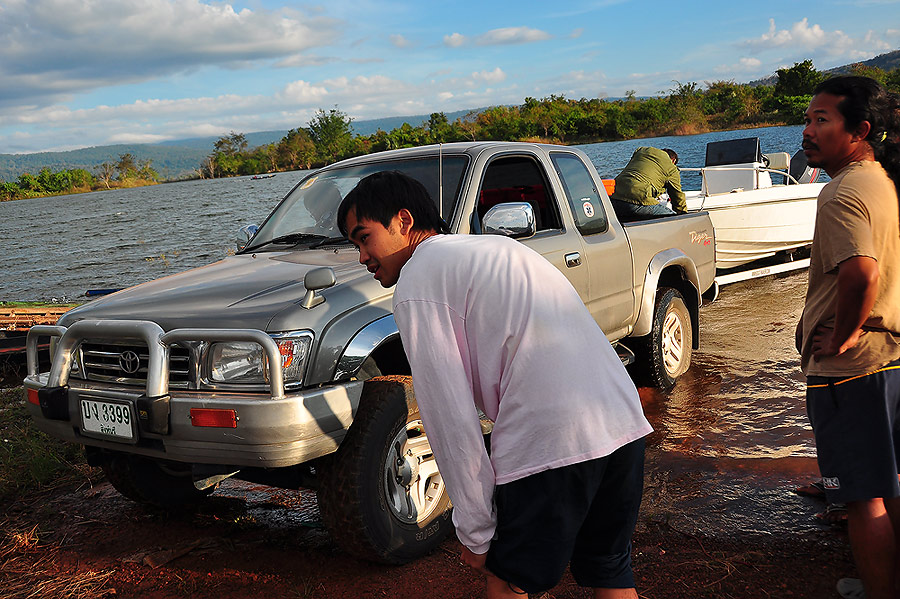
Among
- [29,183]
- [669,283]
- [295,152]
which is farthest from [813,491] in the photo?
[29,183]

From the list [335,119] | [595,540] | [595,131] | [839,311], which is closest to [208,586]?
[595,540]

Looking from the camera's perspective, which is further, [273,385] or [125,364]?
[125,364]

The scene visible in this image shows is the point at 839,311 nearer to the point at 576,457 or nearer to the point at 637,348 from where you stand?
the point at 576,457

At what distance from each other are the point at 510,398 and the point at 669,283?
15.4ft

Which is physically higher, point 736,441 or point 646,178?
point 646,178

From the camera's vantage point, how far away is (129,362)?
11.3 feet

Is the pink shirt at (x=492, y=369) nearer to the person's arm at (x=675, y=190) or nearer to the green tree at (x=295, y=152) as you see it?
the person's arm at (x=675, y=190)

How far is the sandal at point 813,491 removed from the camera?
13.4 feet

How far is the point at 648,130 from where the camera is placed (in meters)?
92.5

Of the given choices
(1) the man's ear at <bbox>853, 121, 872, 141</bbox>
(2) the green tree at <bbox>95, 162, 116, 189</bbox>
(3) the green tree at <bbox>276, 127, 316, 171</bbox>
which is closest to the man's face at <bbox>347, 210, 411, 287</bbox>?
(1) the man's ear at <bbox>853, 121, 872, 141</bbox>

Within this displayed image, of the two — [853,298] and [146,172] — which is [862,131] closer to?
[853,298]

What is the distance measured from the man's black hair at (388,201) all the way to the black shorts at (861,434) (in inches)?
66.1

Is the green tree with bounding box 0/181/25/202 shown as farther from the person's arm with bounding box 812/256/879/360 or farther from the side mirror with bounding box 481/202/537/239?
the person's arm with bounding box 812/256/879/360

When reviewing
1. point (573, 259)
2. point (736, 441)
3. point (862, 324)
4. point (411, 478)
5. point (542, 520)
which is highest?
point (573, 259)
